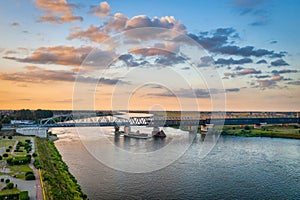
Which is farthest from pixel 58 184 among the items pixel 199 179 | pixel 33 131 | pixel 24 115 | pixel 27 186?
pixel 24 115

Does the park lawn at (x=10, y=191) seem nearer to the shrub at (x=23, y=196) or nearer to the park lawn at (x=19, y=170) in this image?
the shrub at (x=23, y=196)

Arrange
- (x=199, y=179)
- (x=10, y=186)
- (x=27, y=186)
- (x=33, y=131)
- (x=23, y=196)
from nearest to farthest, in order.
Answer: (x=23, y=196)
(x=10, y=186)
(x=27, y=186)
(x=199, y=179)
(x=33, y=131)

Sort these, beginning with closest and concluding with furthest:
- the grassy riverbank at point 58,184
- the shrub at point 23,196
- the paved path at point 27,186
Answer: the shrub at point 23,196 < the paved path at point 27,186 < the grassy riverbank at point 58,184

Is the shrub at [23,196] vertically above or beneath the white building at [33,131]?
beneath

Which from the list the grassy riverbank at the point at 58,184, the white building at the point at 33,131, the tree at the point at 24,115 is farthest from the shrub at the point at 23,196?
the tree at the point at 24,115

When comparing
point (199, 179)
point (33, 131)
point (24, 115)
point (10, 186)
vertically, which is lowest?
point (199, 179)

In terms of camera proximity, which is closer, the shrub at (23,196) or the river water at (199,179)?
the shrub at (23,196)

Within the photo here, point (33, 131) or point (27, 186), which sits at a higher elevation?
point (33, 131)

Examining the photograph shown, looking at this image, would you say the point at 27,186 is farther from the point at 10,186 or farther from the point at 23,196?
the point at 23,196

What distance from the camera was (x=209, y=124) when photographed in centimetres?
2069

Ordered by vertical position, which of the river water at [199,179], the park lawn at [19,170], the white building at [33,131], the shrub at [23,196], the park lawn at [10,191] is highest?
the white building at [33,131]

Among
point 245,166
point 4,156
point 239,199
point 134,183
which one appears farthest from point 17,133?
point 239,199

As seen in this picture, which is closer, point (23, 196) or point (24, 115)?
point (23, 196)

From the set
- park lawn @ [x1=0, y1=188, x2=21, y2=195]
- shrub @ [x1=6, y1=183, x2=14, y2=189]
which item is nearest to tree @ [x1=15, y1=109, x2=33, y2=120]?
shrub @ [x1=6, y1=183, x2=14, y2=189]
